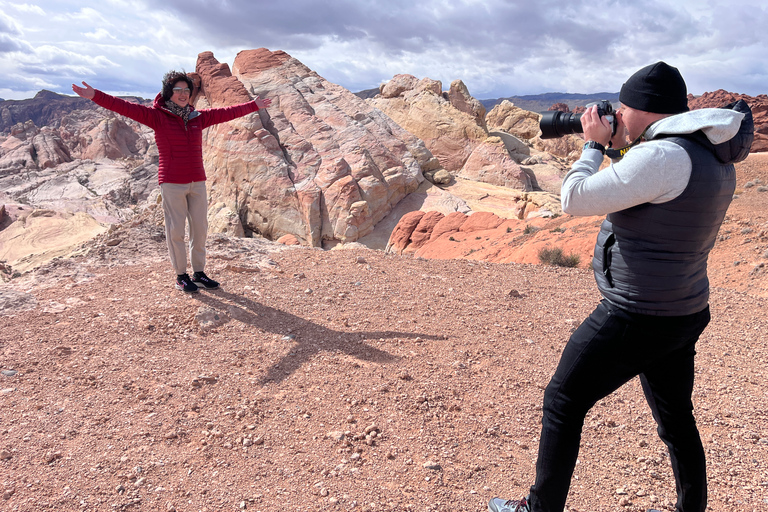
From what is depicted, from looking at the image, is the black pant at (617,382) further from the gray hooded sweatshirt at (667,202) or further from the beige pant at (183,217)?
the beige pant at (183,217)

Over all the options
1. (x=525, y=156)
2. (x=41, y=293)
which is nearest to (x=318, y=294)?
(x=41, y=293)

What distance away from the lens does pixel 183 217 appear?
4570 mm

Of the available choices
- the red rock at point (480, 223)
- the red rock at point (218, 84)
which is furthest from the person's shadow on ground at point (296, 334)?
the red rock at point (218, 84)

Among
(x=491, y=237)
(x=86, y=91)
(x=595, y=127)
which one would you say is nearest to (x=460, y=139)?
(x=491, y=237)

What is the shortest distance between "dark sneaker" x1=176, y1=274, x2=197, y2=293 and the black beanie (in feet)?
13.9

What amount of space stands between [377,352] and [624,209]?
8.15 ft

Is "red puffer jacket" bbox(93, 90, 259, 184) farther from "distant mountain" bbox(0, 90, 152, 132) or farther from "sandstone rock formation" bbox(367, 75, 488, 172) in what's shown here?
"distant mountain" bbox(0, 90, 152, 132)

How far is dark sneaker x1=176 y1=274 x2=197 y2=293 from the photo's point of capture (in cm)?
465

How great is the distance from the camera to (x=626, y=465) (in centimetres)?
252

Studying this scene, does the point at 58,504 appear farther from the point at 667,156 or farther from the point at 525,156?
the point at 525,156

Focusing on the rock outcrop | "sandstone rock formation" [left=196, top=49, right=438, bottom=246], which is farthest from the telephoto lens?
"sandstone rock formation" [left=196, top=49, right=438, bottom=246]

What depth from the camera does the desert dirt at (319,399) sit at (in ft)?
7.49

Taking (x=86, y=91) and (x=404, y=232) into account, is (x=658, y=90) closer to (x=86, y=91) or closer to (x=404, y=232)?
(x=86, y=91)

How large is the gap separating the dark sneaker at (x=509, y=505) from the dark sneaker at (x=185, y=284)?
3640mm
